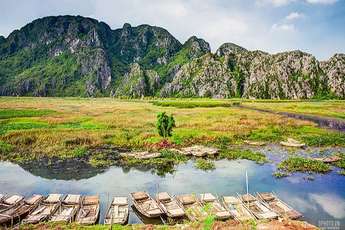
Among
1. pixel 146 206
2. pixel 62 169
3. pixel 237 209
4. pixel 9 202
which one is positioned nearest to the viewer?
pixel 237 209

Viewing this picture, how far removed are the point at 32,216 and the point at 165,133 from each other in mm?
30060

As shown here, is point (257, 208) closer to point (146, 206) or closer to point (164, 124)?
point (146, 206)

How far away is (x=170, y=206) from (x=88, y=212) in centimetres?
565

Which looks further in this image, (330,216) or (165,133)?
(165,133)

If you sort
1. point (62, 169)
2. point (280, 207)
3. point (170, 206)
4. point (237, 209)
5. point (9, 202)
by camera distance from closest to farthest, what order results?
point (237, 209) → point (280, 207) → point (170, 206) → point (9, 202) → point (62, 169)

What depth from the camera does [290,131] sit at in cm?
6038

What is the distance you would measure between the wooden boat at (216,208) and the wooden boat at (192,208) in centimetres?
57

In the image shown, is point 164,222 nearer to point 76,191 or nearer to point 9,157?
point 76,191

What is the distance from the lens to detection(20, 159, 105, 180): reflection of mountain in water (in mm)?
33763

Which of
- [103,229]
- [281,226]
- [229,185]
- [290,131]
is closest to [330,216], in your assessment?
[281,226]

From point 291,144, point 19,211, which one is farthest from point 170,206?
point 291,144

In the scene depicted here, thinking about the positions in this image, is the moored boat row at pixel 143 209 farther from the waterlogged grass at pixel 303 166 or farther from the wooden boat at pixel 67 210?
the waterlogged grass at pixel 303 166

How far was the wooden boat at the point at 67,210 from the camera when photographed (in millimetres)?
20234

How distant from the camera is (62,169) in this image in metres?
35.7
